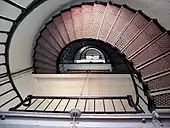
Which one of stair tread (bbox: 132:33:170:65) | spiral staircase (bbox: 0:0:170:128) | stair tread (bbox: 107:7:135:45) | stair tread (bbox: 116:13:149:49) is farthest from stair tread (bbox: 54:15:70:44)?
stair tread (bbox: 132:33:170:65)

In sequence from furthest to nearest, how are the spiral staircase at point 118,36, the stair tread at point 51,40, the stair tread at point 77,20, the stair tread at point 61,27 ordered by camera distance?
the stair tread at point 51,40, the stair tread at point 61,27, the stair tread at point 77,20, the spiral staircase at point 118,36

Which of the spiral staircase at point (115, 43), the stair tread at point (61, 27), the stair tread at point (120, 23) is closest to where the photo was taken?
the spiral staircase at point (115, 43)

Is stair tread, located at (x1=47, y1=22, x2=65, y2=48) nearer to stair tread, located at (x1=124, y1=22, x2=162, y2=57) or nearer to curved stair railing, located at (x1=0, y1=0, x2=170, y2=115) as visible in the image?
curved stair railing, located at (x1=0, y1=0, x2=170, y2=115)

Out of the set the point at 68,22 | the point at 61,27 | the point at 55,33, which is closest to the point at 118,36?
the point at 68,22

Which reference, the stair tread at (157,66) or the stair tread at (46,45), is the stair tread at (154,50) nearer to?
the stair tread at (157,66)

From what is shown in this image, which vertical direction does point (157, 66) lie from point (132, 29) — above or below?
below

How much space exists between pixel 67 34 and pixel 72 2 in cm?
65

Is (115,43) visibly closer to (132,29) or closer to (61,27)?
(132,29)

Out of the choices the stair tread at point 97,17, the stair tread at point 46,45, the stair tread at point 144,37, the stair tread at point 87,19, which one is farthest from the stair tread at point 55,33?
the stair tread at point 144,37

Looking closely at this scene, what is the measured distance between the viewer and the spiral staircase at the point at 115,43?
2347 mm

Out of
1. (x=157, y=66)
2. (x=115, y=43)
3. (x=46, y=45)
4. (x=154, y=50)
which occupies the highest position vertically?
(x=46, y=45)

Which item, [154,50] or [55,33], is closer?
[154,50]

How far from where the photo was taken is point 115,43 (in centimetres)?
309

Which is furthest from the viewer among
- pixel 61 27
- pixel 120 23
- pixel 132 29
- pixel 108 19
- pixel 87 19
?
pixel 61 27
